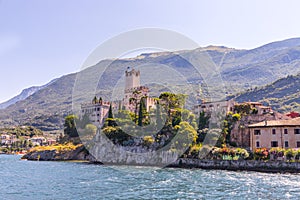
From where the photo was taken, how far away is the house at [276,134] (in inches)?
2258

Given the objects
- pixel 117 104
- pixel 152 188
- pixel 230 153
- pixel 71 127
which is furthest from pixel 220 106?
pixel 152 188

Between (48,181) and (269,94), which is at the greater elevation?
(269,94)

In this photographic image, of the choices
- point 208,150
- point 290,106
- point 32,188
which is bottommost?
point 32,188

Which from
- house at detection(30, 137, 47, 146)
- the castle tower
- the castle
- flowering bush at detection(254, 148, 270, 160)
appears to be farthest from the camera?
house at detection(30, 137, 47, 146)

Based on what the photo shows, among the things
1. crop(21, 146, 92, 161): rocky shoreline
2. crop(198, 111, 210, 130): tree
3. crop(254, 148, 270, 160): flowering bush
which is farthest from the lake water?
crop(21, 146, 92, 161): rocky shoreline

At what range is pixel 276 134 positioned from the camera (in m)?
58.6

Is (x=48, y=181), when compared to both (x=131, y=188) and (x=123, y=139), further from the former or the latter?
(x=123, y=139)

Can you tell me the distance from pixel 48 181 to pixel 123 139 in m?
34.3

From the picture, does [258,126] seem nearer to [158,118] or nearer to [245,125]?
[245,125]

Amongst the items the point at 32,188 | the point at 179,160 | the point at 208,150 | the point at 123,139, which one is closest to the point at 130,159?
the point at 123,139

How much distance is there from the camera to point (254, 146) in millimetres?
61062

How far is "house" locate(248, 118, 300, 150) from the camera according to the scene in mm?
57344

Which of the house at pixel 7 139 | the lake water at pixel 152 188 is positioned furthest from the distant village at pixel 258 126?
the house at pixel 7 139

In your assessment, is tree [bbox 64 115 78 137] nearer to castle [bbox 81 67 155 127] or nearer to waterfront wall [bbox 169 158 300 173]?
castle [bbox 81 67 155 127]
